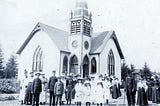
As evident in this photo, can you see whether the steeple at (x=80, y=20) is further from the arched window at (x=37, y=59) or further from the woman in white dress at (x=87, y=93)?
the woman in white dress at (x=87, y=93)

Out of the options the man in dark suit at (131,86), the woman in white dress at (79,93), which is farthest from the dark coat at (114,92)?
the man in dark suit at (131,86)

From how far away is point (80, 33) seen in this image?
988 cm

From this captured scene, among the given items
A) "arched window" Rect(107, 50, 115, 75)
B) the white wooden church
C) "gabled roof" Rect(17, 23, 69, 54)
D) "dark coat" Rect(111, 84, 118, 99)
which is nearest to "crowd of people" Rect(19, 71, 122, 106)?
"dark coat" Rect(111, 84, 118, 99)

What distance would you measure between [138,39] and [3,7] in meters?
3.06

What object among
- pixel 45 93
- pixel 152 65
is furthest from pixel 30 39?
pixel 152 65

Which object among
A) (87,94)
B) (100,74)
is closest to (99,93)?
(87,94)

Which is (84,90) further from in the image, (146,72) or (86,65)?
(86,65)

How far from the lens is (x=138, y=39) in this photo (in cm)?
604

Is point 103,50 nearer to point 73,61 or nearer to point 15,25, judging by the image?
point 73,61

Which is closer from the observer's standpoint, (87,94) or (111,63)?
(87,94)

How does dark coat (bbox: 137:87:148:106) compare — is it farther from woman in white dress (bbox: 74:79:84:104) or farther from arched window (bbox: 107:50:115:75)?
arched window (bbox: 107:50:115:75)

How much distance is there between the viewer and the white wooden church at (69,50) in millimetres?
9508

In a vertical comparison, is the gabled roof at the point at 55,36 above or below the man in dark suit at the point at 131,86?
above

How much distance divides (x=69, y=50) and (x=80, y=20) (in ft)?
4.00
